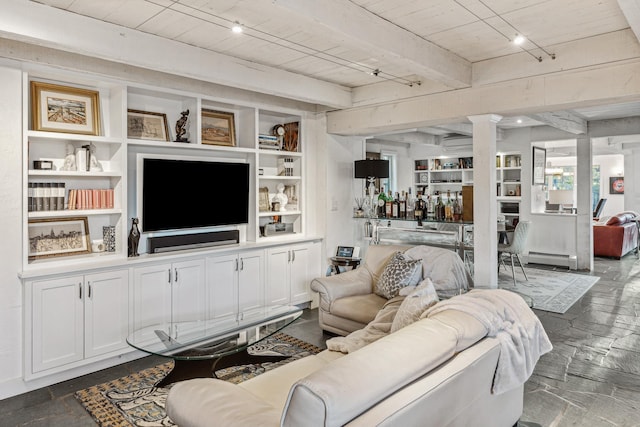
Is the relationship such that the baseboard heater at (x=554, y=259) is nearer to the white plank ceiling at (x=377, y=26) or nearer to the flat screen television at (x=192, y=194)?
the white plank ceiling at (x=377, y=26)

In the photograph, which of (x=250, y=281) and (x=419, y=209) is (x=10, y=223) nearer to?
(x=250, y=281)

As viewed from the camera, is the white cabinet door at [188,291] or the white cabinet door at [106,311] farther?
the white cabinet door at [188,291]

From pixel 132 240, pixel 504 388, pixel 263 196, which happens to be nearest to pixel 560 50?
pixel 504 388

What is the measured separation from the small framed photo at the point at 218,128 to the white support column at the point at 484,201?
96.1 inches

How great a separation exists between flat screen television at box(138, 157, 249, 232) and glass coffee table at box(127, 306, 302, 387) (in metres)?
1.16

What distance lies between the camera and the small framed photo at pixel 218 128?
175 inches

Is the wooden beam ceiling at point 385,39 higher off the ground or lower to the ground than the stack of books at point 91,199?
higher

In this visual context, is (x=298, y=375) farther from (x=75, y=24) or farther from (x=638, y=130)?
(x=638, y=130)

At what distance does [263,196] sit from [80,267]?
2.13 metres

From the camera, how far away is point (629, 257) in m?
8.84

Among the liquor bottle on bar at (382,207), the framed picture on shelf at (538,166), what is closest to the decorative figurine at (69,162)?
the liquor bottle on bar at (382,207)

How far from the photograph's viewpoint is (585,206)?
7.50 meters

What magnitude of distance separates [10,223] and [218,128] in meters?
2.09

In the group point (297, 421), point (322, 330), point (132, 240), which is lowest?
point (322, 330)
